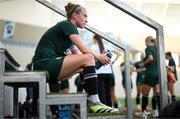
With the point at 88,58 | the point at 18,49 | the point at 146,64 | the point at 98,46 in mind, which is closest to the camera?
the point at 88,58

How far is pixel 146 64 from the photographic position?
19.6 feet

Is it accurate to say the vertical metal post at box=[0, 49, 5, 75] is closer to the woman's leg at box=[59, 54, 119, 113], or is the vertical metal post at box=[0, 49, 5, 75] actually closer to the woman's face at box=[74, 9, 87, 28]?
the woman's leg at box=[59, 54, 119, 113]

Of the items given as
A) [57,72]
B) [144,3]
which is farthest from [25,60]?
[57,72]

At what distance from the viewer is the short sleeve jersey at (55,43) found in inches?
118

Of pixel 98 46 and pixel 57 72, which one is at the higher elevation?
pixel 98 46

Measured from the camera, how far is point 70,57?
2.88m

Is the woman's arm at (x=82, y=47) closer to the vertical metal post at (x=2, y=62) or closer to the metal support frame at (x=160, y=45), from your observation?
the metal support frame at (x=160, y=45)

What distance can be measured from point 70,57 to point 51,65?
0.15 m

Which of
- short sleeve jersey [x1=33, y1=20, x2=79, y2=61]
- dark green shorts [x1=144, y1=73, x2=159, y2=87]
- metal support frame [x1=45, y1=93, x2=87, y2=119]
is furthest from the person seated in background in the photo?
dark green shorts [x1=144, y1=73, x2=159, y2=87]

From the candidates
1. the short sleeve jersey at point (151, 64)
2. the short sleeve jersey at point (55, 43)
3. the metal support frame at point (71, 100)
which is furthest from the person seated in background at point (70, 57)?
the short sleeve jersey at point (151, 64)

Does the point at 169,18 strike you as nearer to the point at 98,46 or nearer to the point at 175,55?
the point at 175,55

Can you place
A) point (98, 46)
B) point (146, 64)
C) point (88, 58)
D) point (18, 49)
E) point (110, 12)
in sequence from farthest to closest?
point (110, 12) → point (18, 49) → point (146, 64) → point (98, 46) → point (88, 58)

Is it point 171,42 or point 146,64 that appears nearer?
point 146,64

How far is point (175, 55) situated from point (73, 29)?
1082 centimetres
